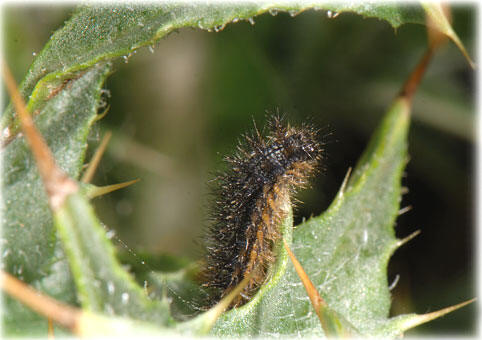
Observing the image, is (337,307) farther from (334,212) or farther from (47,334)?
(47,334)

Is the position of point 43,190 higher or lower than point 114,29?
lower

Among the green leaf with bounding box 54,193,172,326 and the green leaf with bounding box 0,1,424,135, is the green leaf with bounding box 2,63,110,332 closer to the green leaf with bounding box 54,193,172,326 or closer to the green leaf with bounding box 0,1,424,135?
the green leaf with bounding box 0,1,424,135

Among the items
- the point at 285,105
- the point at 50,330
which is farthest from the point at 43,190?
the point at 285,105

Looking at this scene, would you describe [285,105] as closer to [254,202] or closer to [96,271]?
[254,202]

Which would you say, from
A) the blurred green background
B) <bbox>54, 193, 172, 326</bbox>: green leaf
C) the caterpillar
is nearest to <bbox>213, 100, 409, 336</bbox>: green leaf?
the caterpillar

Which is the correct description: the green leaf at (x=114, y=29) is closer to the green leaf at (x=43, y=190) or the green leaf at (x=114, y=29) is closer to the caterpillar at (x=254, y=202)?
the green leaf at (x=43, y=190)

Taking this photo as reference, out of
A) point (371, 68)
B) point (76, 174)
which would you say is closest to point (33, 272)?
point (76, 174)

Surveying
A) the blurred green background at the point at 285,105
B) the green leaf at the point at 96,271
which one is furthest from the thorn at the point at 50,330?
the blurred green background at the point at 285,105
